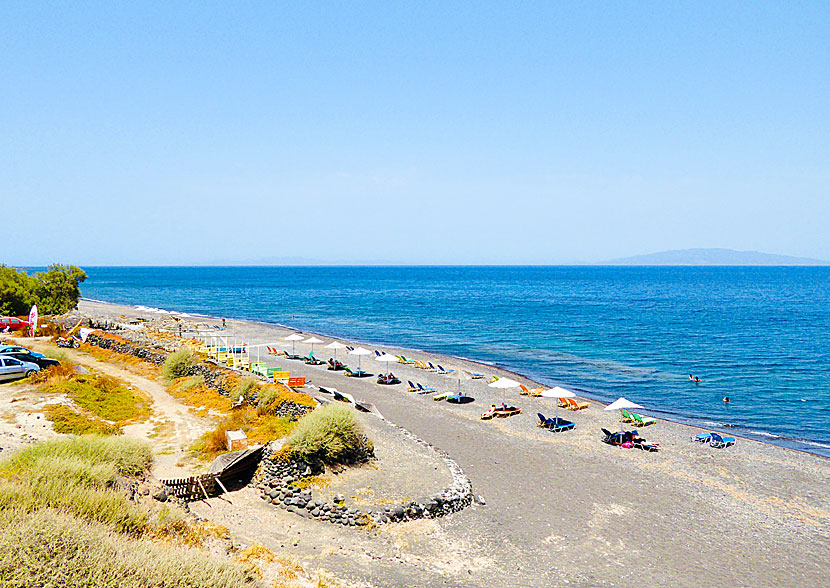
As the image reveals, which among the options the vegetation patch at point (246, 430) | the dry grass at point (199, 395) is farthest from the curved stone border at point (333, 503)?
the dry grass at point (199, 395)

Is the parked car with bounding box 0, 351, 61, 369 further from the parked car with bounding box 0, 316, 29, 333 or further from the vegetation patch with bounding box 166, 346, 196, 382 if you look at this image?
the parked car with bounding box 0, 316, 29, 333

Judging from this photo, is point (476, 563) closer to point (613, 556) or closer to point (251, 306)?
point (613, 556)

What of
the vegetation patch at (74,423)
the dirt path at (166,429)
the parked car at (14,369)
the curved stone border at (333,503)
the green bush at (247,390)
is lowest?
the curved stone border at (333,503)

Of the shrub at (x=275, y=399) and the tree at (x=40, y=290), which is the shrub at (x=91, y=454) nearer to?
the shrub at (x=275, y=399)

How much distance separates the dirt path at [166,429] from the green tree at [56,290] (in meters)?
25.9

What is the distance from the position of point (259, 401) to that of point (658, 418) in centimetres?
1909

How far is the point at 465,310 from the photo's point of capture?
265ft

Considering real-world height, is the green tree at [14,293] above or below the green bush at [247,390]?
above

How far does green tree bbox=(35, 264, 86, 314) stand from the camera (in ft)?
146

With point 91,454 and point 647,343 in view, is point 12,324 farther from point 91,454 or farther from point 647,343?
point 647,343

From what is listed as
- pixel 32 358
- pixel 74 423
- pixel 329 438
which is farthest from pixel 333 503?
pixel 32 358

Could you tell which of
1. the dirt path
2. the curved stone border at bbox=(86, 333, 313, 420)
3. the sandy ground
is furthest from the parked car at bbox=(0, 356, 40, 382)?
the sandy ground

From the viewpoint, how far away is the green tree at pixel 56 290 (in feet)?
146

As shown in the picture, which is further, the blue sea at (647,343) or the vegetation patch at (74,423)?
the blue sea at (647,343)
